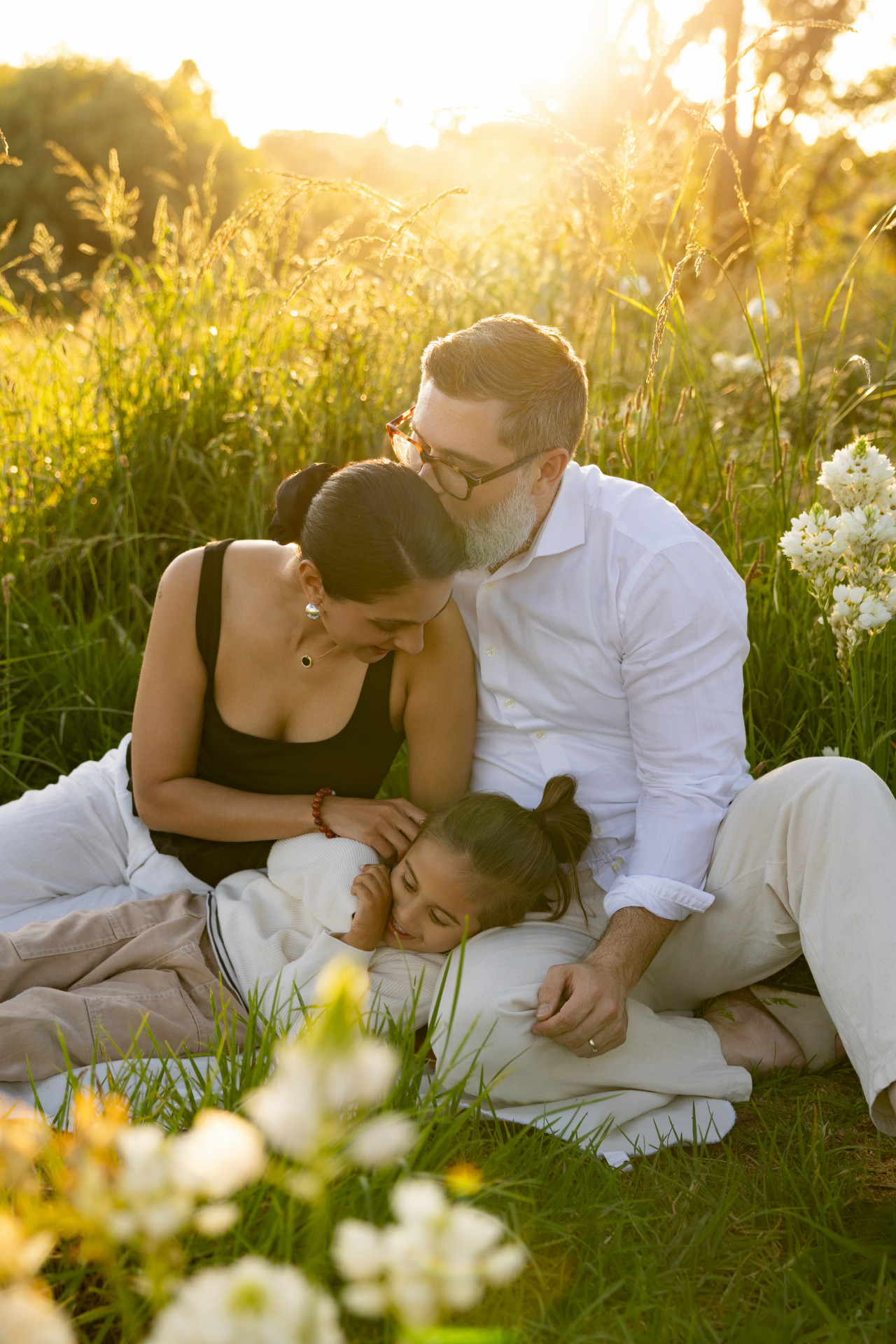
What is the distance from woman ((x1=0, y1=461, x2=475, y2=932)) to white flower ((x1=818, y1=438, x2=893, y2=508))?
935mm

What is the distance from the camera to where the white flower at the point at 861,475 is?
2.29 m

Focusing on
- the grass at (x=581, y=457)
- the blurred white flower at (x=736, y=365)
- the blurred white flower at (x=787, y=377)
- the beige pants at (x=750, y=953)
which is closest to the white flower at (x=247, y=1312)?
the grass at (x=581, y=457)

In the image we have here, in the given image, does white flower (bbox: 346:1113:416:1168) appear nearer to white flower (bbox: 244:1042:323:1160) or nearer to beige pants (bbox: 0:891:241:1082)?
white flower (bbox: 244:1042:323:1160)

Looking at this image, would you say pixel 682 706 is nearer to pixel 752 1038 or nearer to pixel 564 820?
pixel 564 820

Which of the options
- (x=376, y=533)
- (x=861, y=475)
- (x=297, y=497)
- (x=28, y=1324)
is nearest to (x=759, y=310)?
(x=861, y=475)

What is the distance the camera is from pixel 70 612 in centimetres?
350

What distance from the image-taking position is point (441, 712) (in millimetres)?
2441

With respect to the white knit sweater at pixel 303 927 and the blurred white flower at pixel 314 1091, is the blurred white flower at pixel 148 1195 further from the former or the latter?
Answer: the white knit sweater at pixel 303 927

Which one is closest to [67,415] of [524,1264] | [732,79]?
[732,79]

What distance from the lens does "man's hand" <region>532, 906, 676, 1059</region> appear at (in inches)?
75.2

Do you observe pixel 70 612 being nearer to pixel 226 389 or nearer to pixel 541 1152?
pixel 226 389

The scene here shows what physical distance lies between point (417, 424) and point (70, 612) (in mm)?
1716

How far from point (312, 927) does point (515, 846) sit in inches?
20.3

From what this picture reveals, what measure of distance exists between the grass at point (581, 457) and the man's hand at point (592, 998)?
0.20 meters
